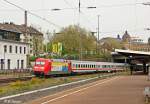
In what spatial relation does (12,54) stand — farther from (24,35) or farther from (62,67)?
(62,67)

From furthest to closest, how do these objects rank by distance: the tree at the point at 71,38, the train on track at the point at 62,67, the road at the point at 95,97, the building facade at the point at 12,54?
the tree at the point at 71,38, the building facade at the point at 12,54, the train on track at the point at 62,67, the road at the point at 95,97

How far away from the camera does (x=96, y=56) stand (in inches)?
5546

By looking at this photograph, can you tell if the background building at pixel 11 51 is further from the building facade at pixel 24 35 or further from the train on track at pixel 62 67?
the train on track at pixel 62 67

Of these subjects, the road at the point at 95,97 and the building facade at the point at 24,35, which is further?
the building facade at the point at 24,35

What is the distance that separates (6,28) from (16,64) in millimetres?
14011

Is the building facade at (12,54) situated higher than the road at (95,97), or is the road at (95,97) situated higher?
the building facade at (12,54)

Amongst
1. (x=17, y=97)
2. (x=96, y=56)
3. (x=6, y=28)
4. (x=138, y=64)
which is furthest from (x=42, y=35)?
(x=17, y=97)

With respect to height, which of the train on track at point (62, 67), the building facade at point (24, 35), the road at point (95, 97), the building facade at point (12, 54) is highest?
the building facade at point (24, 35)

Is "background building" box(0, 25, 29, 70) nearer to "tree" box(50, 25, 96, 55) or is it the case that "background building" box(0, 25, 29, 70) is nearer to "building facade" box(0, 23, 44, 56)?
"building facade" box(0, 23, 44, 56)

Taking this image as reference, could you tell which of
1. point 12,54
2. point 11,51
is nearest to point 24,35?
point 11,51

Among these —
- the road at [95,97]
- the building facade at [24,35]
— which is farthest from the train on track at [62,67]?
the road at [95,97]

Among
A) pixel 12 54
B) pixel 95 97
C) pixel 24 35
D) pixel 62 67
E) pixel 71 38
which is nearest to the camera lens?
pixel 95 97

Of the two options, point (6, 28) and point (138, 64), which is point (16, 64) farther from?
point (138, 64)

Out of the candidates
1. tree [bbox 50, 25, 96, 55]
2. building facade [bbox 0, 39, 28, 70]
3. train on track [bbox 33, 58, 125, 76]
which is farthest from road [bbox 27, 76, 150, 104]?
tree [bbox 50, 25, 96, 55]
